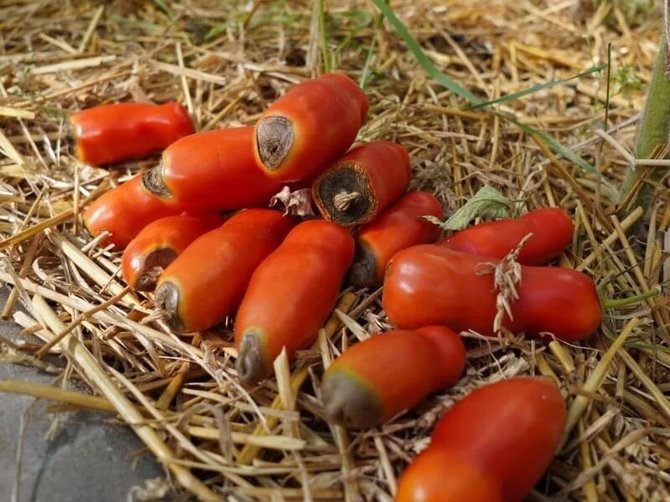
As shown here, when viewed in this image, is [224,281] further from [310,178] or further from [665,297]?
[665,297]

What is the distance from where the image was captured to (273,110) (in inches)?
52.6

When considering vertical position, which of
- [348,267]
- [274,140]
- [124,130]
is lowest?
[348,267]

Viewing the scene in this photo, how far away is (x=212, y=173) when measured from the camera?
1359 mm

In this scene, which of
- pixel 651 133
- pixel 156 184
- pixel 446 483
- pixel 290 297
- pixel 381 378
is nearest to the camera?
pixel 446 483

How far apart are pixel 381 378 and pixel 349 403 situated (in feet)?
0.20

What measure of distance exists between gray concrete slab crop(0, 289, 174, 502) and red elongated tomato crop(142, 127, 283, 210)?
44 centimetres

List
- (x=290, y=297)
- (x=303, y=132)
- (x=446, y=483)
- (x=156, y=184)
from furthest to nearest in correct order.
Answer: (x=156, y=184)
(x=303, y=132)
(x=290, y=297)
(x=446, y=483)

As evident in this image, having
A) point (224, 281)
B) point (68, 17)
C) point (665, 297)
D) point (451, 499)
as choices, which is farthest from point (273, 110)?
point (68, 17)

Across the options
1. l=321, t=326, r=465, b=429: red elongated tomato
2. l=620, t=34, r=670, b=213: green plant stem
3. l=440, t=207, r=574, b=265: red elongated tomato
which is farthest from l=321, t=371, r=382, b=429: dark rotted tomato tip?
l=620, t=34, r=670, b=213: green plant stem

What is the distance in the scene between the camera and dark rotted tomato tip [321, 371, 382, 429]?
108cm

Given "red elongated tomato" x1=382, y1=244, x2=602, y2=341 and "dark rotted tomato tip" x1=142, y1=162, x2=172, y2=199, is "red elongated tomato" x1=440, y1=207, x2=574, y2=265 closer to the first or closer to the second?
"red elongated tomato" x1=382, y1=244, x2=602, y2=341

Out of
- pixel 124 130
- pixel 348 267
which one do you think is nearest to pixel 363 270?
pixel 348 267

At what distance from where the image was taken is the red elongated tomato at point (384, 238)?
1.35m

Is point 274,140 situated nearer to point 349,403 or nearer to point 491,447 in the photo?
point 349,403
